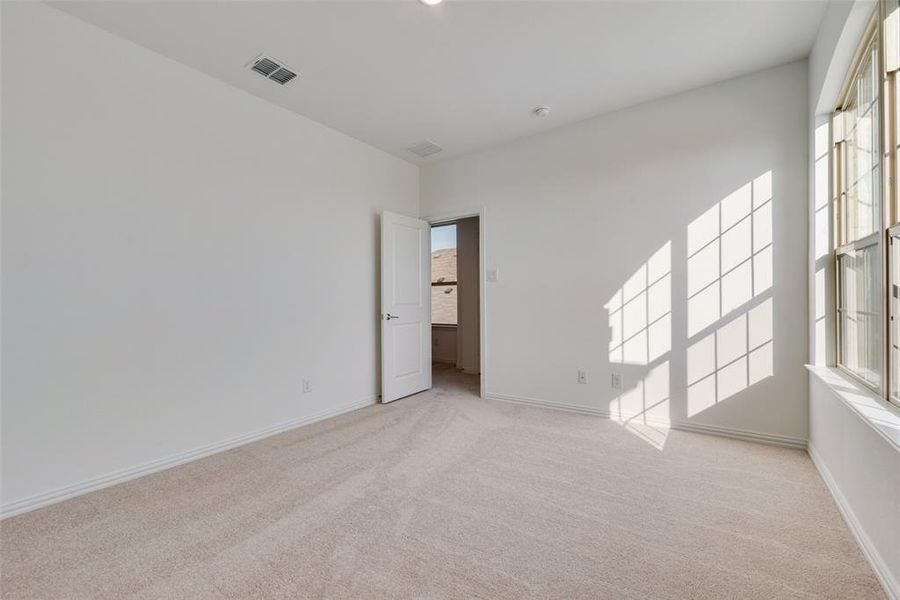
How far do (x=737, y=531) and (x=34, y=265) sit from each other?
3.76 m

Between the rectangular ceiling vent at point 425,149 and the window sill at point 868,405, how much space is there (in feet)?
11.8

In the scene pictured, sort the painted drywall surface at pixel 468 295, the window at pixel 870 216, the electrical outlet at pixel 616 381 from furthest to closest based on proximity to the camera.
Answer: the painted drywall surface at pixel 468 295
the electrical outlet at pixel 616 381
the window at pixel 870 216

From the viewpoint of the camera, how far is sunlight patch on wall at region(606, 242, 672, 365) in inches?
124

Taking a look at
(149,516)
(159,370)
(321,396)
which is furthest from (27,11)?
(321,396)

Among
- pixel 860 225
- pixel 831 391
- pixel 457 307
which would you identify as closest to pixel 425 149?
pixel 457 307

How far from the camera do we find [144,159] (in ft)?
8.03

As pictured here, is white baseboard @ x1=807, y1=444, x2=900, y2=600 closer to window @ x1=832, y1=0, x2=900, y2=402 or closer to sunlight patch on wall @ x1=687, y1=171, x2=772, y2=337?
window @ x1=832, y1=0, x2=900, y2=402

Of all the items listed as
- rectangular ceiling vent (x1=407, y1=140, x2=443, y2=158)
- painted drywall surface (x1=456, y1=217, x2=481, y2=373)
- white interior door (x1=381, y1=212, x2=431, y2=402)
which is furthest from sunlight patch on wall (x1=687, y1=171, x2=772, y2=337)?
painted drywall surface (x1=456, y1=217, x2=481, y2=373)

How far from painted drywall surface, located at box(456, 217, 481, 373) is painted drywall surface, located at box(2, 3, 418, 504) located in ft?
8.38

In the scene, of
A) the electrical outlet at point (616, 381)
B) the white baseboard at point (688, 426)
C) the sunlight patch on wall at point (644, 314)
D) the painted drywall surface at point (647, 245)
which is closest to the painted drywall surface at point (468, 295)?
the painted drywall surface at point (647, 245)

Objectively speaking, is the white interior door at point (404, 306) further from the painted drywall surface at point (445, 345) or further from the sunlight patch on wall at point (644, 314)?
the sunlight patch on wall at point (644, 314)

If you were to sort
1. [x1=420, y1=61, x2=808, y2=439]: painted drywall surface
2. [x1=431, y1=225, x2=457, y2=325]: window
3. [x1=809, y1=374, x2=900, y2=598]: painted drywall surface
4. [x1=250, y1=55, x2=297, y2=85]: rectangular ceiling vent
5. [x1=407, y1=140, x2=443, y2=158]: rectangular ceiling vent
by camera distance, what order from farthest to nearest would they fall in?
1. [x1=431, y1=225, x2=457, y2=325]: window
2. [x1=407, y1=140, x2=443, y2=158]: rectangular ceiling vent
3. [x1=420, y1=61, x2=808, y2=439]: painted drywall surface
4. [x1=250, y1=55, x2=297, y2=85]: rectangular ceiling vent
5. [x1=809, y1=374, x2=900, y2=598]: painted drywall surface

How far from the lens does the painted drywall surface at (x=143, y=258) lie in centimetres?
203

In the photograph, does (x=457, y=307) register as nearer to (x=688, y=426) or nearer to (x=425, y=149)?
(x=425, y=149)
